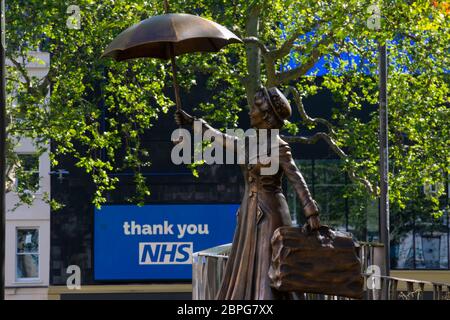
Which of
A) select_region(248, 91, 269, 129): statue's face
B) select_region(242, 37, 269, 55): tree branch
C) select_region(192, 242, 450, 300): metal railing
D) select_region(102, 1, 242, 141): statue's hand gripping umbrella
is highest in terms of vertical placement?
select_region(242, 37, 269, 55): tree branch

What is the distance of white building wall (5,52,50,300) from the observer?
34.0 metres

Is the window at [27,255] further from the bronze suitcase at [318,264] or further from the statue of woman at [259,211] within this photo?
the bronze suitcase at [318,264]

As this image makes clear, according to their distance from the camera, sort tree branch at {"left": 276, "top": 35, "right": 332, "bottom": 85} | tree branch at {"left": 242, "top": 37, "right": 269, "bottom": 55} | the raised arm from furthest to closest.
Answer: tree branch at {"left": 276, "top": 35, "right": 332, "bottom": 85} < tree branch at {"left": 242, "top": 37, "right": 269, "bottom": 55} < the raised arm

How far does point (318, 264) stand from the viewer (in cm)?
1005

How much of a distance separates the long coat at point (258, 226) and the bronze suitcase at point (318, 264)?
0.54 metres

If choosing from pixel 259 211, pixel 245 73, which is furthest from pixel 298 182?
pixel 245 73

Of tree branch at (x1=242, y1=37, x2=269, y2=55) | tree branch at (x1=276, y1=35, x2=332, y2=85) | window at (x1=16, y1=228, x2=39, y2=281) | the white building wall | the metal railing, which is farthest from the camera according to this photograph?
window at (x1=16, y1=228, x2=39, y2=281)

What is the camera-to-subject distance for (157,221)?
34.0 meters

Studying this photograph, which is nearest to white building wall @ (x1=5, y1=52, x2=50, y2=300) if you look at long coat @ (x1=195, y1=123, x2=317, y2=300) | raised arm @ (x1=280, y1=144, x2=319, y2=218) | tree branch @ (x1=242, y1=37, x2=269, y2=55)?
tree branch @ (x1=242, y1=37, x2=269, y2=55)

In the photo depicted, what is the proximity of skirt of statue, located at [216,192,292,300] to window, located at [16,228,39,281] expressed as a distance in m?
Answer: 24.1

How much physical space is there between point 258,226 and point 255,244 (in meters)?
0.17

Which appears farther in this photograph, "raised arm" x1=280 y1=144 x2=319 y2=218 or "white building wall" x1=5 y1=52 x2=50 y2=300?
"white building wall" x1=5 y1=52 x2=50 y2=300

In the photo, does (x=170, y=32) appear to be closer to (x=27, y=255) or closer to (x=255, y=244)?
(x=255, y=244)

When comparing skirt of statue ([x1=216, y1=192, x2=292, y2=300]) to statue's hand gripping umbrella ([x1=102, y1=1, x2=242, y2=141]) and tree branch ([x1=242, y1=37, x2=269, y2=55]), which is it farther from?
tree branch ([x1=242, y1=37, x2=269, y2=55])
